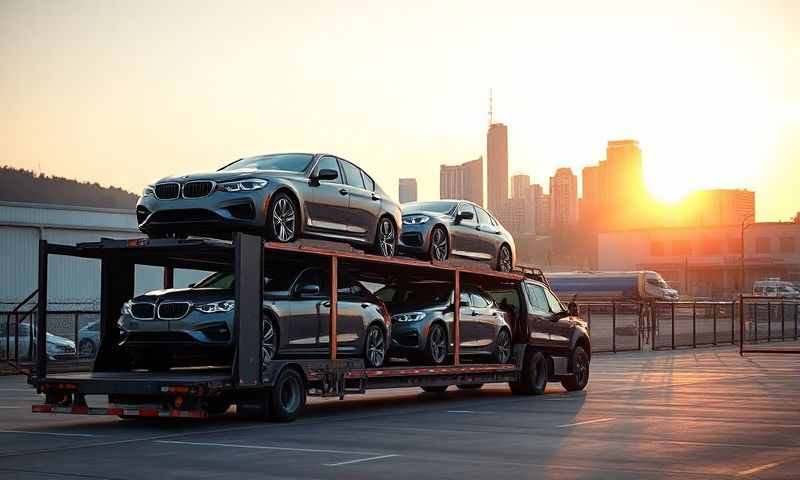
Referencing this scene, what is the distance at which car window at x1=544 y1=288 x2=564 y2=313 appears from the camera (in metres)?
23.7

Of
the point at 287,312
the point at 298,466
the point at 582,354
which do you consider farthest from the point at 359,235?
the point at 582,354

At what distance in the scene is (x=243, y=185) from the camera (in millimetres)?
15281

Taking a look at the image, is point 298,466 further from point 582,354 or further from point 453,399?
point 582,354

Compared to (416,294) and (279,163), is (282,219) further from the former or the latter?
(416,294)

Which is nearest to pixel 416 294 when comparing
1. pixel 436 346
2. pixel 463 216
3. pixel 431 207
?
pixel 436 346

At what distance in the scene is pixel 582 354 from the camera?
24406 mm

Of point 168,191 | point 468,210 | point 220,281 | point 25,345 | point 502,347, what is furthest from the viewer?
point 25,345

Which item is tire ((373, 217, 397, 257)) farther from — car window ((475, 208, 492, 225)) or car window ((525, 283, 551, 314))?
car window ((525, 283, 551, 314))

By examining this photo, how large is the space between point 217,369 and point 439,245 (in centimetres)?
559

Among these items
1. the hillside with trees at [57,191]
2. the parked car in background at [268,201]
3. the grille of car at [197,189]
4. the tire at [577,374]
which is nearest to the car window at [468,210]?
the parked car in background at [268,201]

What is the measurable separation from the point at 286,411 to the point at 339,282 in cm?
223

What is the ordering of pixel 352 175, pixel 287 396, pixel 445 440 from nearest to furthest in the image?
pixel 445 440
pixel 287 396
pixel 352 175

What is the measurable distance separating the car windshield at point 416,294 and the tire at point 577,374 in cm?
475

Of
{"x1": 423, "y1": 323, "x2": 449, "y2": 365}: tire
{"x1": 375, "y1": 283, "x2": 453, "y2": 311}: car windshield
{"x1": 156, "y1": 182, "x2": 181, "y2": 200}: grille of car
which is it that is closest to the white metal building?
{"x1": 375, "y1": 283, "x2": 453, "y2": 311}: car windshield
